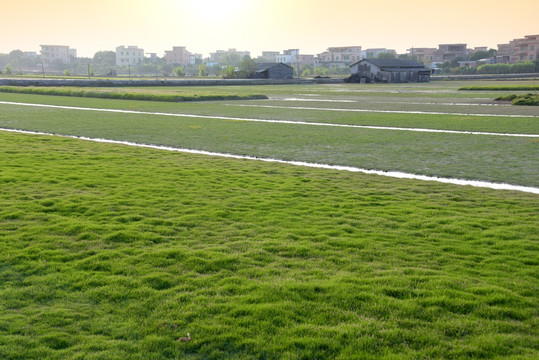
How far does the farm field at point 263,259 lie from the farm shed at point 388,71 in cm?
7285

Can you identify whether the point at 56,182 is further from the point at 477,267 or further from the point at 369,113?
the point at 369,113

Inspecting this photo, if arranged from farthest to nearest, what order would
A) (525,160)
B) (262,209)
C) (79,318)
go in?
(525,160)
(262,209)
(79,318)

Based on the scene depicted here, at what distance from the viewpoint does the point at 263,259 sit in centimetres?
697

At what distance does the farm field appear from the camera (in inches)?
195

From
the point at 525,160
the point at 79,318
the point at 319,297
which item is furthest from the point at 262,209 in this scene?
the point at 525,160

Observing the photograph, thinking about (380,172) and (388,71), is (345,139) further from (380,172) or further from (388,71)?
(388,71)

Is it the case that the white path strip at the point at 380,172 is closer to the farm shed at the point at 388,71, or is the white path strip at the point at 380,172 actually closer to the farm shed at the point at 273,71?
the farm shed at the point at 388,71

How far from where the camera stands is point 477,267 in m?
6.69

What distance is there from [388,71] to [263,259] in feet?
270

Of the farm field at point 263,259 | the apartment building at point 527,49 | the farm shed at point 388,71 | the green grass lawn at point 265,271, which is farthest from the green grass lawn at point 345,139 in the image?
the apartment building at point 527,49

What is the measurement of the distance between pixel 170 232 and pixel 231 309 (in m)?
2.89

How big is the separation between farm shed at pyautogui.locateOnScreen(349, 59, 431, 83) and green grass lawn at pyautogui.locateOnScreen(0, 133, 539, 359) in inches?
3037

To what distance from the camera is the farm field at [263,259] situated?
496 cm

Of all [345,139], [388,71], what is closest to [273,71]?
[388,71]
